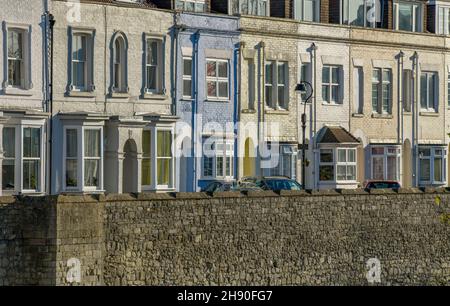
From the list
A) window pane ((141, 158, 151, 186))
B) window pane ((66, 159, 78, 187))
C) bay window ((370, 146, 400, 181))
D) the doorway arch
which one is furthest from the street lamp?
window pane ((66, 159, 78, 187))

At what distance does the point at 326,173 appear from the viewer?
79.2 meters

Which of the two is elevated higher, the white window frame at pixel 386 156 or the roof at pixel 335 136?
the roof at pixel 335 136

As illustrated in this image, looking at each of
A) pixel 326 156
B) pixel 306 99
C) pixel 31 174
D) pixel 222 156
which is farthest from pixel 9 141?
pixel 326 156

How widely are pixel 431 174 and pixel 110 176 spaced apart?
2075cm

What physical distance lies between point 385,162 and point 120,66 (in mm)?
16438

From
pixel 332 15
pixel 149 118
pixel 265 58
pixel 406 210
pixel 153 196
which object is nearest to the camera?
pixel 153 196

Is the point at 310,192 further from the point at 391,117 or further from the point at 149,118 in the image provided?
the point at 391,117

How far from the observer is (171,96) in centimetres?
7231

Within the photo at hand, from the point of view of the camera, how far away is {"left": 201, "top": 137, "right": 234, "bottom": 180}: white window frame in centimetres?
7356

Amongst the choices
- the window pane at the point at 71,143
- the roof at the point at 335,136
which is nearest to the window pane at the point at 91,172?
the window pane at the point at 71,143

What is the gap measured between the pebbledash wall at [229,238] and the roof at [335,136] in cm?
1048

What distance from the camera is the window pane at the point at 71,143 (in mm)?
66938

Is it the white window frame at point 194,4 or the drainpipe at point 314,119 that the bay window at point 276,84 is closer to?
the drainpipe at point 314,119
